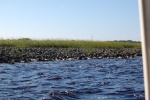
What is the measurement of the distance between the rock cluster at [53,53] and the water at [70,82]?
5 centimetres

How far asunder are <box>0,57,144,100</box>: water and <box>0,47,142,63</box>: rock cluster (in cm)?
5

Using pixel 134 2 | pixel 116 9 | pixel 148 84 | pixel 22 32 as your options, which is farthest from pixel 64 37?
pixel 148 84

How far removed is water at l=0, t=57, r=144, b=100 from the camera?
1.41 meters

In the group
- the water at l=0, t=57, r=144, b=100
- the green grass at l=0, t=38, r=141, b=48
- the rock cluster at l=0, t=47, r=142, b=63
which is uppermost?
the green grass at l=0, t=38, r=141, b=48

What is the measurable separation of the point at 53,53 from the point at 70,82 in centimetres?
27

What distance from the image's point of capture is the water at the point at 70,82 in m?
1.41

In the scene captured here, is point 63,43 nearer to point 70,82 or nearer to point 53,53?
point 53,53

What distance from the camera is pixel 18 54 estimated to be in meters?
1.57

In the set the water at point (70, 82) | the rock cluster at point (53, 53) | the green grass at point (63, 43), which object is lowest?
the water at point (70, 82)

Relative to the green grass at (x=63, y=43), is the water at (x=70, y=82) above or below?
below

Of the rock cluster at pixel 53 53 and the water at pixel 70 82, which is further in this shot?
the rock cluster at pixel 53 53

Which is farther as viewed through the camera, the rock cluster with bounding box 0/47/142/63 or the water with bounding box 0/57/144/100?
the rock cluster with bounding box 0/47/142/63

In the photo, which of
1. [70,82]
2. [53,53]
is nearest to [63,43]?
[53,53]

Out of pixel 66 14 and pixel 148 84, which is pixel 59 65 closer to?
pixel 66 14
